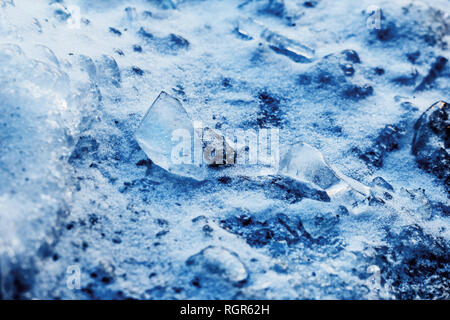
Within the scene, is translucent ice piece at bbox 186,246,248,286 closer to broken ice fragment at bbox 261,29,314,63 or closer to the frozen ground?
the frozen ground

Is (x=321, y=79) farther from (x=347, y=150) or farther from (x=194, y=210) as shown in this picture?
(x=194, y=210)

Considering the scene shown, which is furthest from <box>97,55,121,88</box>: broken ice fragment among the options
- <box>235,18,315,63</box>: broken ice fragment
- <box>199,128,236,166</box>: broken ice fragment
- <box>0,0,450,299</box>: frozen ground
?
<box>235,18,315,63</box>: broken ice fragment

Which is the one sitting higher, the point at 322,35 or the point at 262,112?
the point at 322,35

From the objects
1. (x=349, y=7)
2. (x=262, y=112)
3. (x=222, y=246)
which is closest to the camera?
(x=222, y=246)

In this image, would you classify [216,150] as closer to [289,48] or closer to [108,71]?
[108,71]

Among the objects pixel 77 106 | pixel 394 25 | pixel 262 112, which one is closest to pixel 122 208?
pixel 77 106

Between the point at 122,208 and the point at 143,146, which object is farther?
the point at 143,146

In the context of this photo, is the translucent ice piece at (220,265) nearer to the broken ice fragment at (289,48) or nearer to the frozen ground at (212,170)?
the frozen ground at (212,170)
